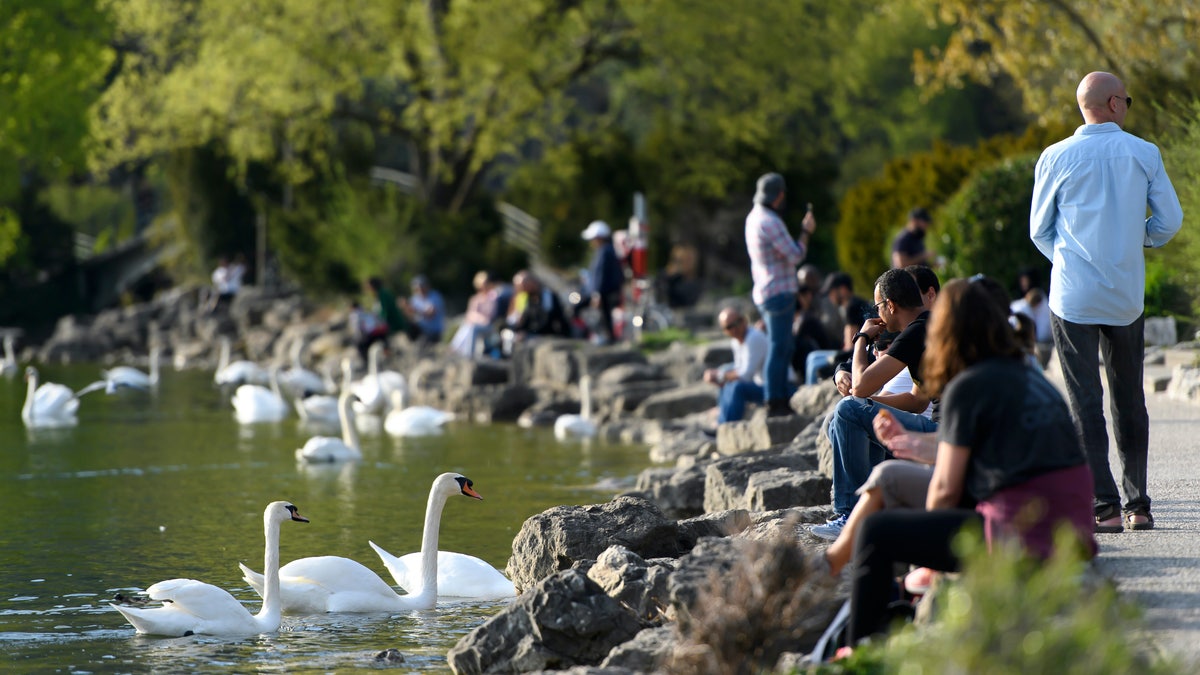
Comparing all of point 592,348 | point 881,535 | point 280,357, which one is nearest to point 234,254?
point 280,357

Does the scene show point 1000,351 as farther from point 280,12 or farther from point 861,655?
point 280,12

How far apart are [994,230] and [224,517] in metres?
Result: 9.31

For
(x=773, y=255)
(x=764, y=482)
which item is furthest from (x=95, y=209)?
(x=764, y=482)

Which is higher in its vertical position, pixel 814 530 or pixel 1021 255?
pixel 1021 255

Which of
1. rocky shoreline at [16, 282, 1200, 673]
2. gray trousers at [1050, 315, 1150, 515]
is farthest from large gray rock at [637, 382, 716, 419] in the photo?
gray trousers at [1050, 315, 1150, 515]

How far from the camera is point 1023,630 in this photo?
12.4 ft

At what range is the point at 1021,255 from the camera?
1773cm

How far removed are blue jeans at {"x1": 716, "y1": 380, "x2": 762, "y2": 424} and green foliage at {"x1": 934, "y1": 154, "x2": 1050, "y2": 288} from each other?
3734mm

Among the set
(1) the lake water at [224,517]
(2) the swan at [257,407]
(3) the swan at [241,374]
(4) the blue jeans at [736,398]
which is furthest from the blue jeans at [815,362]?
(3) the swan at [241,374]

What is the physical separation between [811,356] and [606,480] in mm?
2082

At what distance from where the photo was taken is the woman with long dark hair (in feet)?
16.9

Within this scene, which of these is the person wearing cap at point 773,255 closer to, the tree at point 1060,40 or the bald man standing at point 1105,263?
the bald man standing at point 1105,263

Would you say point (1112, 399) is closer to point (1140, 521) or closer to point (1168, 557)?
point (1140, 521)

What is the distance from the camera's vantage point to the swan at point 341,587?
869 centimetres
